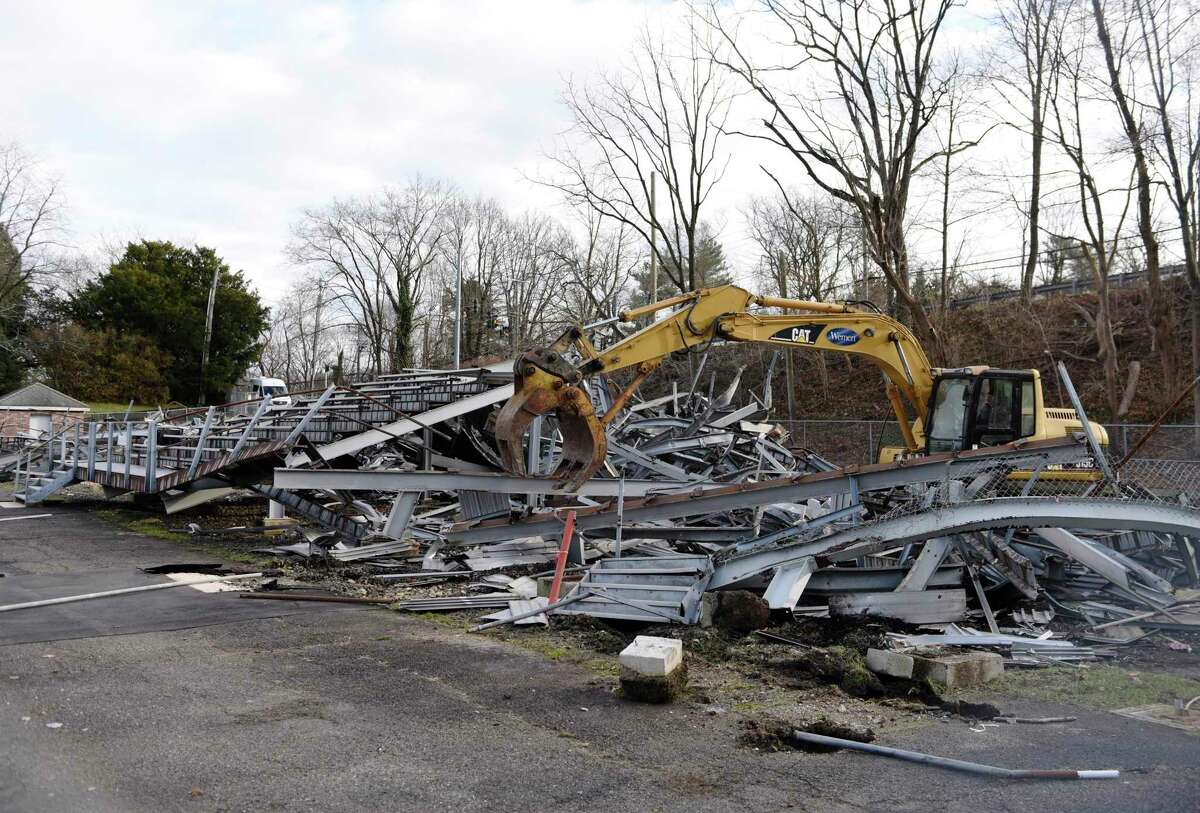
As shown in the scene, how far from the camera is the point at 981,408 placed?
1325cm

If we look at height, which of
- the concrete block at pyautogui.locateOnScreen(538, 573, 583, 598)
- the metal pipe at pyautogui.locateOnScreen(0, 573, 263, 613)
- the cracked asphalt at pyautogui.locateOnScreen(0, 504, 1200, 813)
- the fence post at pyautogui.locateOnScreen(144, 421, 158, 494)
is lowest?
the metal pipe at pyautogui.locateOnScreen(0, 573, 263, 613)

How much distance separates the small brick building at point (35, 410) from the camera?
37.8 metres

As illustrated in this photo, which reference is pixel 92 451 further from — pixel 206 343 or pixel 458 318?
pixel 206 343

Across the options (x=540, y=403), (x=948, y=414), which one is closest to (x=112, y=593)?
(x=540, y=403)

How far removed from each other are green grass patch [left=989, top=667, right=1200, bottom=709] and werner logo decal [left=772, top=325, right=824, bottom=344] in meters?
6.14

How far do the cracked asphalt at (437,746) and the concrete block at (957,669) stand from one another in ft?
1.36

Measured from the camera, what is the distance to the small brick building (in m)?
37.8

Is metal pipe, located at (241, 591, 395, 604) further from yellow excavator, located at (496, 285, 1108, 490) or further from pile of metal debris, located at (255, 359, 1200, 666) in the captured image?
yellow excavator, located at (496, 285, 1108, 490)

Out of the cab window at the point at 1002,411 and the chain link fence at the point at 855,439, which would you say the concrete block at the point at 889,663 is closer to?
the cab window at the point at 1002,411

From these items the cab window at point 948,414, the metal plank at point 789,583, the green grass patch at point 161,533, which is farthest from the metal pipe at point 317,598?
the cab window at point 948,414

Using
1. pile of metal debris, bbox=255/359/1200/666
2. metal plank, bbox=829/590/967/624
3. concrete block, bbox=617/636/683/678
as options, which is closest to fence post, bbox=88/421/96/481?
pile of metal debris, bbox=255/359/1200/666

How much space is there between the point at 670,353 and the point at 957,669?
6.19 meters

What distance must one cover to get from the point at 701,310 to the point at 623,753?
7.48m

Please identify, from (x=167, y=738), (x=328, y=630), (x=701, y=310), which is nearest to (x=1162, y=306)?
(x=701, y=310)
